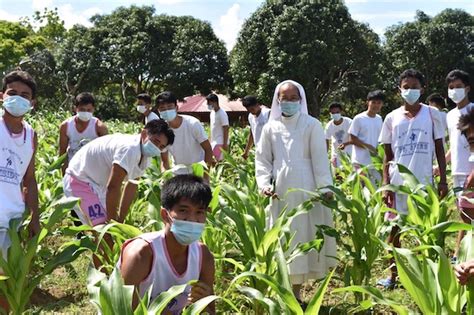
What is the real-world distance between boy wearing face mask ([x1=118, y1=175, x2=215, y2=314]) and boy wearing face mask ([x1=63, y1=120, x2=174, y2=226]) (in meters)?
1.28

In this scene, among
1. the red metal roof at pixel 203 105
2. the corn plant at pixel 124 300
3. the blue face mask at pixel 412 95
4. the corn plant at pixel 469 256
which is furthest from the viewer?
the red metal roof at pixel 203 105

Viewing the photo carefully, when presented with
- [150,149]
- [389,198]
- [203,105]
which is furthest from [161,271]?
[203,105]

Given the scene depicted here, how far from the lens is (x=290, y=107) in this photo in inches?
147

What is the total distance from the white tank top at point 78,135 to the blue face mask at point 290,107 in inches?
99.8

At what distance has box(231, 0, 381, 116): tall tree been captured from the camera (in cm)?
2334

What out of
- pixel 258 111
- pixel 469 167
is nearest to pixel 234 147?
pixel 258 111

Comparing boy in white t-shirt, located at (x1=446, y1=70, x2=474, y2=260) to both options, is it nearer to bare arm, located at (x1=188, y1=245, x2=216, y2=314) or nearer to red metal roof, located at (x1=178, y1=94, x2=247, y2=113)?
bare arm, located at (x1=188, y1=245, x2=216, y2=314)

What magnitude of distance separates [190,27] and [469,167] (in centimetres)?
2728

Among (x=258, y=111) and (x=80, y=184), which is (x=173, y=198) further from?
(x=258, y=111)

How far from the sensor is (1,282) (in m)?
3.10

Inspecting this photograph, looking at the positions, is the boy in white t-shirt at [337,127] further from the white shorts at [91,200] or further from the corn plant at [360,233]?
the white shorts at [91,200]

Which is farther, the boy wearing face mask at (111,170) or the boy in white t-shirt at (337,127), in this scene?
the boy in white t-shirt at (337,127)

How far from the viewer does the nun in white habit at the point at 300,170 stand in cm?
375

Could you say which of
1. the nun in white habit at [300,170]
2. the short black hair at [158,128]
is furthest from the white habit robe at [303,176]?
the short black hair at [158,128]
